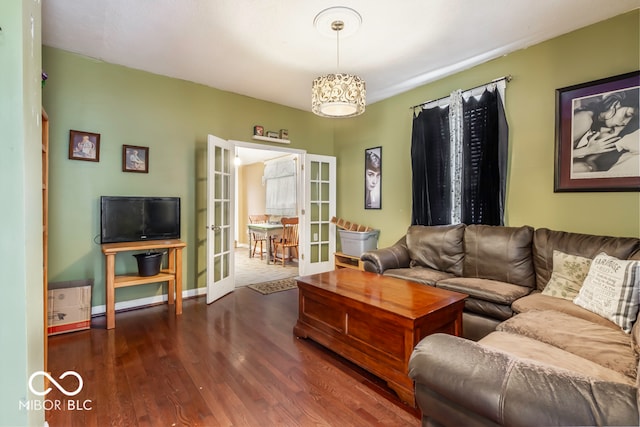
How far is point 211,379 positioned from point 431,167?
10.4 ft

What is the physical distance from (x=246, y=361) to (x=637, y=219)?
3.22m

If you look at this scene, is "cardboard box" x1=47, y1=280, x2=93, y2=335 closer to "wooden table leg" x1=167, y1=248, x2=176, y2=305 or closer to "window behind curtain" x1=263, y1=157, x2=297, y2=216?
"wooden table leg" x1=167, y1=248, x2=176, y2=305

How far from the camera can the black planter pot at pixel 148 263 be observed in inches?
118

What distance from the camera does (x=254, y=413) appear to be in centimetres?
162

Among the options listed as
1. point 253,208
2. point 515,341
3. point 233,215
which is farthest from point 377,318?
point 253,208

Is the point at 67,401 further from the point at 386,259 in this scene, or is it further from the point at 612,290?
the point at 612,290

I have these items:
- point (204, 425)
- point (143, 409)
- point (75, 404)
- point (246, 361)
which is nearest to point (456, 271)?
point (246, 361)

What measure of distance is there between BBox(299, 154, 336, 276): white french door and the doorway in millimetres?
217

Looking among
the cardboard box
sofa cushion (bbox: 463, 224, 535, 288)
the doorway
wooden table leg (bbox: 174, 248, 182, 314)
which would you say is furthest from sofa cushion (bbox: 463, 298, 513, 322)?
the cardboard box

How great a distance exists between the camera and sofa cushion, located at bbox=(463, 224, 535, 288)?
8.52ft

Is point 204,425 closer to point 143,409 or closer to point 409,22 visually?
point 143,409

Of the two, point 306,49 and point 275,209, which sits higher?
point 306,49

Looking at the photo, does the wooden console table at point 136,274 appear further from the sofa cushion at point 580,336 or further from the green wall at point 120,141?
the sofa cushion at point 580,336

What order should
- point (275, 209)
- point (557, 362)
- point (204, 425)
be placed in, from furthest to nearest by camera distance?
point (275, 209), point (204, 425), point (557, 362)
